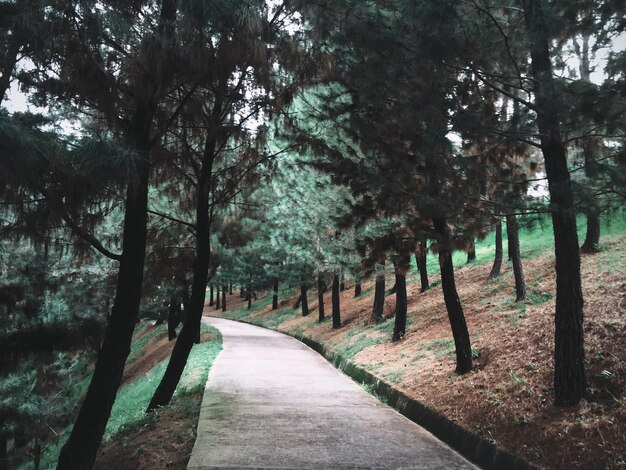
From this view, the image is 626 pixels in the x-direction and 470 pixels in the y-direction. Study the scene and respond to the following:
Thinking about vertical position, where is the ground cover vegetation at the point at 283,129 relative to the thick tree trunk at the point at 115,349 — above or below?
above

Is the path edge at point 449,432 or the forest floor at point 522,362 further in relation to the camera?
the path edge at point 449,432

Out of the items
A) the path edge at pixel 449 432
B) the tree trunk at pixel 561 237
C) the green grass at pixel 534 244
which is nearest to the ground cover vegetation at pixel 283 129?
the tree trunk at pixel 561 237

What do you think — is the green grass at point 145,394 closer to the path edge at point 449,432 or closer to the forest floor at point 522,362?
the path edge at point 449,432

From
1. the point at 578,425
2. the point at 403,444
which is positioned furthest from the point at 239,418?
the point at 578,425

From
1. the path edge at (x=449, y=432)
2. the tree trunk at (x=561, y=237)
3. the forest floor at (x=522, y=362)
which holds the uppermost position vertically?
the tree trunk at (x=561, y=237)

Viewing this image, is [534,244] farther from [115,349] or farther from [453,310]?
[115,349]

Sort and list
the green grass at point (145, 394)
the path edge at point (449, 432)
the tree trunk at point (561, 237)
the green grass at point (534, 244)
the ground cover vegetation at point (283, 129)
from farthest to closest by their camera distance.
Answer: the green grass at point (534, 244) → the green grass at point (145, 394) → the tree trunk at point (561, 237) → the path edge at point (449, 432) → the ground cover vegetation at point (283, 129)

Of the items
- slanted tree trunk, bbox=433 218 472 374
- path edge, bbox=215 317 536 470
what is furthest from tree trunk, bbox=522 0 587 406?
slanted tree trunk, bbox=433 218 472 374

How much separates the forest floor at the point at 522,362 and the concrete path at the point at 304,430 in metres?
0.69

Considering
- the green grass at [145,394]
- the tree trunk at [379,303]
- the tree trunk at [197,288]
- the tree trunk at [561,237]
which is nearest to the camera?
the tree trunk at [561,237]

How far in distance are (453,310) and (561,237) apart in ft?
10.7

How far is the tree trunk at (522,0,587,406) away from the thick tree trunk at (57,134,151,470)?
4.41 meters

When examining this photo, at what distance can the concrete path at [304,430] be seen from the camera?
216 inches

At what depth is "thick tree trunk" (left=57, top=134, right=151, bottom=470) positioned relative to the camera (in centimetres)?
546
